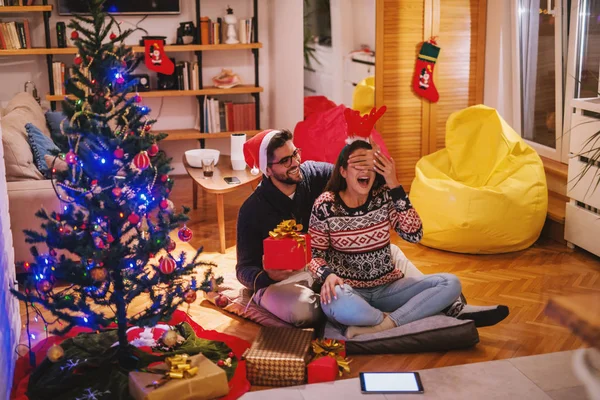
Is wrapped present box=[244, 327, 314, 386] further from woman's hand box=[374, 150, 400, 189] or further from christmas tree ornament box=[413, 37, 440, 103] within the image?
christmas tree ornament box=[413, 37, 440, 103]

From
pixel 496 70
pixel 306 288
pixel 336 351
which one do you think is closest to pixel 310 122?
pixel 496 70

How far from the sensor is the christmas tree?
3.13 m

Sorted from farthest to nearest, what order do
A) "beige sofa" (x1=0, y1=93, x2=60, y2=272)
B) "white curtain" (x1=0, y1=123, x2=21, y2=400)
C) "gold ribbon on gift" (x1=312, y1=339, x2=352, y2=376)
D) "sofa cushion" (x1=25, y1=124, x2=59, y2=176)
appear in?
"sofa cushion" (x1=25, y1=124, x2=59, y2=176)
"beige sofa" (x1=0, y1=93, x2=60, y2=272)
"gold ribbon on gift" (x1=312, y1=339, x2=352, y2=376)
"white curtain" (x1=0, y1=123, x2=21, y2=400)

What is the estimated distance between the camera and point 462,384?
3.39m

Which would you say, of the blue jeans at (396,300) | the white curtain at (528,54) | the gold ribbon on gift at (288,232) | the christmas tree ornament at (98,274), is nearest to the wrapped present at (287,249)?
the gold ribbon on gift at (288,232)

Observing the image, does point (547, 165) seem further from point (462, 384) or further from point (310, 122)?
point (462, 384)

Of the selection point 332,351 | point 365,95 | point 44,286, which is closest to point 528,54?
point 365,95

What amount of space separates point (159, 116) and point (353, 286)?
4050mm

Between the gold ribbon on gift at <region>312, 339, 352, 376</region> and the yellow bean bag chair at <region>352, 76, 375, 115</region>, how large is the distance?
10.3 feet

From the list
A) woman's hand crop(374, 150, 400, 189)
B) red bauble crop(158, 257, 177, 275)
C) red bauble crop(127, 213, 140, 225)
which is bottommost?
red bauble crop(158, 257, 177, 275)

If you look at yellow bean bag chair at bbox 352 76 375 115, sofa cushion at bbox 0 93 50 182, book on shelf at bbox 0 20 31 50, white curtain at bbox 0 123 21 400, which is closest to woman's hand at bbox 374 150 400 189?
white curtain at bbox 0 123 21 400

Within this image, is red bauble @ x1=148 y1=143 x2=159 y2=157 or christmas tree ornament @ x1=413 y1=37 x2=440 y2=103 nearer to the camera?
→ red bauble @ x1=148 y1=143 x2=159 y2=157

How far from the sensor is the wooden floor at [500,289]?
12.1 feet

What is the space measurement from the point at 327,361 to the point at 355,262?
57 cm
